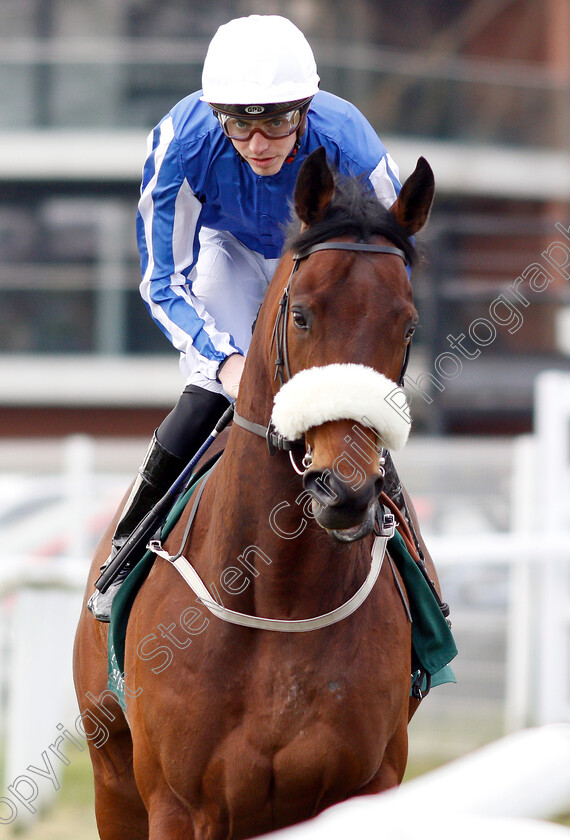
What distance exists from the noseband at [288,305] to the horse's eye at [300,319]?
0.20 ft

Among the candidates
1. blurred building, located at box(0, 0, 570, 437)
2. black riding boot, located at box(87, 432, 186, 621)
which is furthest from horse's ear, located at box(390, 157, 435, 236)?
blurred building, located at box(0, 0, 570, 437)

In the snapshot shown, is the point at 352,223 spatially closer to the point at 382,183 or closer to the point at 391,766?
the point at 382,183

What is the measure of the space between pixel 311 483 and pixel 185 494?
94 cm

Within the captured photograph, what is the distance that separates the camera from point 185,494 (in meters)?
3.31

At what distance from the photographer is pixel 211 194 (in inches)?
137

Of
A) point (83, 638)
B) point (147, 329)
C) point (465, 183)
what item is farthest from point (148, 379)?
point (83, 638)

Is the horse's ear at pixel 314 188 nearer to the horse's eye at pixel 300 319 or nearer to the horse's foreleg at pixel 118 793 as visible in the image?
the horse's eye at pixel 300 319

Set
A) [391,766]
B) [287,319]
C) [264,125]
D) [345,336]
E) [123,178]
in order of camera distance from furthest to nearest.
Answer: [123,178] → [264,125] → [391,766] → [287,319] → [345,336]

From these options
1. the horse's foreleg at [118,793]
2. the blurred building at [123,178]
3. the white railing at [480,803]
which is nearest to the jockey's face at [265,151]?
the horse's foreleg at [118,793]

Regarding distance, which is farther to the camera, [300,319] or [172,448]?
[172,448]

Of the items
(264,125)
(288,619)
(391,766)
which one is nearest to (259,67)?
(264,125)

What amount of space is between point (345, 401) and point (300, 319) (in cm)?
28

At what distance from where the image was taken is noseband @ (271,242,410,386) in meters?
2.64

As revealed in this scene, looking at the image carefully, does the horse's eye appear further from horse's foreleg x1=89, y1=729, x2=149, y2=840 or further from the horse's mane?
horse's foreleg x1=89, y1=729, x2=149, y2=840
